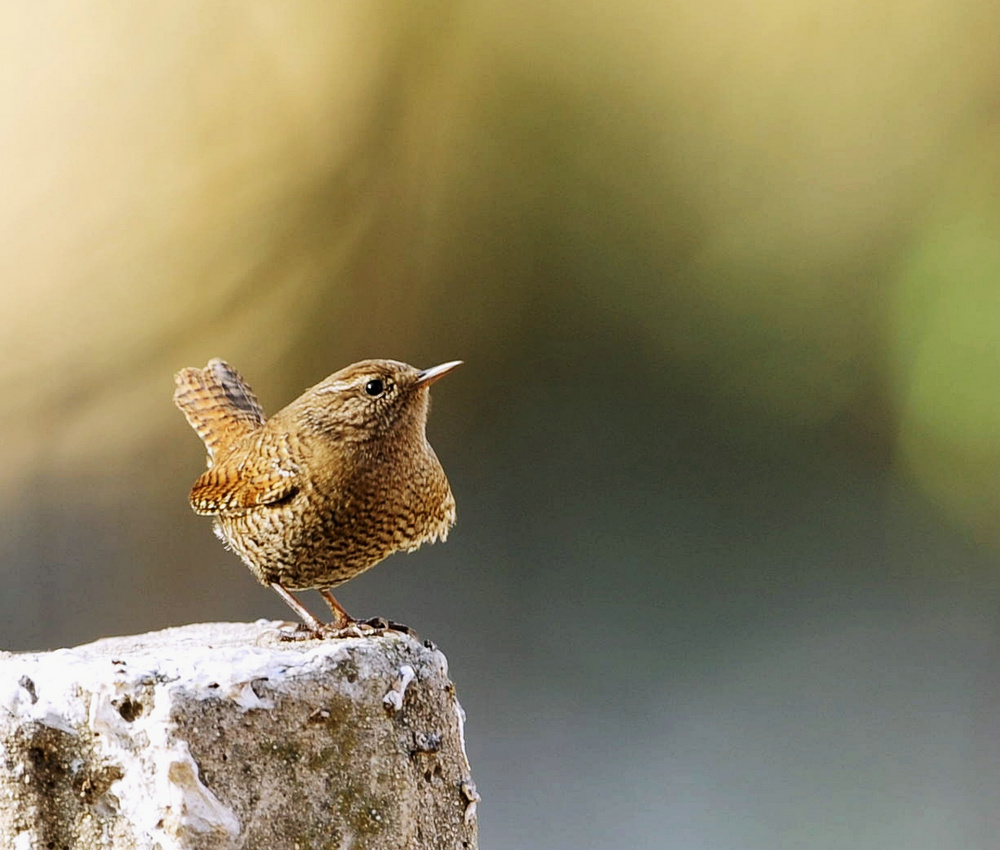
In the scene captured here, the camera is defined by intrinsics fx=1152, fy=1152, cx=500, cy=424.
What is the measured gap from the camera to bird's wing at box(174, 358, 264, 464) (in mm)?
2367

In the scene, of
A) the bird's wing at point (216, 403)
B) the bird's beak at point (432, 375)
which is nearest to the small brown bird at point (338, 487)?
the bird's beak at point (432, 375)

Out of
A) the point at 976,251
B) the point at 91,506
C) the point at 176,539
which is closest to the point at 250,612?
the point at 176,539

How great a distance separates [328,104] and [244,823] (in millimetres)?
2225

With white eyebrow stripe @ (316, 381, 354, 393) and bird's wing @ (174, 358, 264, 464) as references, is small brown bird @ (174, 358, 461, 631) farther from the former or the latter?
bird's wing @ (174, 358, 264, 464)

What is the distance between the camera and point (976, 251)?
10.2 feet

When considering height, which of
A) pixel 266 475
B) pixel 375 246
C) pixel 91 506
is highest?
pixel 375 246

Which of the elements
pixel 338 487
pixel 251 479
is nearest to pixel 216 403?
pixel 251 479

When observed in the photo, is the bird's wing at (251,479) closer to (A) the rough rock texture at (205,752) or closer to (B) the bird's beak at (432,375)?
(B) the bird's beak at (432,375)

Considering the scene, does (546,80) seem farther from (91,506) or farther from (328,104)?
(91,506)

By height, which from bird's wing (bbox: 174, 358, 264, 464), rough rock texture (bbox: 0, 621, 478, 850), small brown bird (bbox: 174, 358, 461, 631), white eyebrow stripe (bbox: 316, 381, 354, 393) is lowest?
rough rock texture (bbox: 0, 621, 478, 850)

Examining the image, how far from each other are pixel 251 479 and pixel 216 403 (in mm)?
443

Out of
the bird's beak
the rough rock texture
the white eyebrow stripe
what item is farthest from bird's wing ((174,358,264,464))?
the rough rock texture

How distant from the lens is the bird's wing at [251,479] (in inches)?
76.7

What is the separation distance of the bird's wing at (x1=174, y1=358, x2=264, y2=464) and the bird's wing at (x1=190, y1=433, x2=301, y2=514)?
0.64 feet
